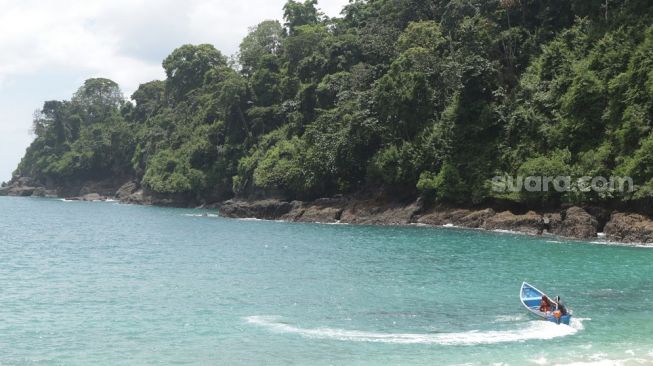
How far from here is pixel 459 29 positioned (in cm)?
6494

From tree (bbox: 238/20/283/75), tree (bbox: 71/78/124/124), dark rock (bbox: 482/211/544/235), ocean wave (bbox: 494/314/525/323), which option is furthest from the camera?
tree (bbox: 71/78/124/124)

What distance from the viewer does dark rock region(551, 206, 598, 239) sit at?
48406mm

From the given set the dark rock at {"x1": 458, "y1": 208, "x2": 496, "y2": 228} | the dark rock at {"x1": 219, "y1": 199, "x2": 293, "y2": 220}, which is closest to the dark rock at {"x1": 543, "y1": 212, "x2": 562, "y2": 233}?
the dark rock at {"x1": 458, "y1": 208, "x2": 496, "y2": 228}

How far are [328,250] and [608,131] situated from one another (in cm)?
2498

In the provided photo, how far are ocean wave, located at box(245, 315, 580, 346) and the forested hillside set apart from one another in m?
27.5

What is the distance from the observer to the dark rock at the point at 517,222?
172ft

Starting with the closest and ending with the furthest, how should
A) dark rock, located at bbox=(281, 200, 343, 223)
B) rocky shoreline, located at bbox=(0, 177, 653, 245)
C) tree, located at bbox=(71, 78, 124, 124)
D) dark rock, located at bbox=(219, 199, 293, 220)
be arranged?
rocky shoreline, located at bbox=(0, 177, 653, 245)
dark rock, located at bbox=(281, 200, 343, 223)
dark rock, located at bbox=(219, 199, 293, 220)
tree, located at bbox=(71, 78, 124, 124)

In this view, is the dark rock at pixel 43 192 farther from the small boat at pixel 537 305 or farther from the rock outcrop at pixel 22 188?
the small boat at pixel 537 305

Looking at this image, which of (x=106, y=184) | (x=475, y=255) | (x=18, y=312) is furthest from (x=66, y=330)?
(x=106, y=184)

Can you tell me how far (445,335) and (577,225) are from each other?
103 ft

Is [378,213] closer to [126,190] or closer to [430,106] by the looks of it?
[430,106]

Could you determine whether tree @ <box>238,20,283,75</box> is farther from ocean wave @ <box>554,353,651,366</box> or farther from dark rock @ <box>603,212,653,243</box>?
ocean wave @ <box>554,353,651,366</box>

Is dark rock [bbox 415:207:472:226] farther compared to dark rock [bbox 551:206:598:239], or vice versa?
dark rock [bbox 415:207:472:226]

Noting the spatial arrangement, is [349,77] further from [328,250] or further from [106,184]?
[106,184]
